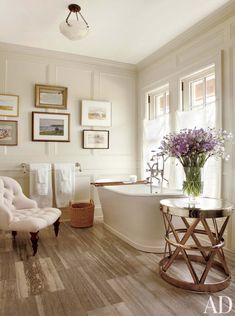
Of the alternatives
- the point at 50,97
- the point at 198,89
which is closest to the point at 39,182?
the point at 50,97

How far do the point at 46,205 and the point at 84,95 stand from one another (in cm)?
194

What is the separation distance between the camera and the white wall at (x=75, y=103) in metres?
3.84

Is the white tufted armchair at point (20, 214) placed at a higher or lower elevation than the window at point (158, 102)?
lower

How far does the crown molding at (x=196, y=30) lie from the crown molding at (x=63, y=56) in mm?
459

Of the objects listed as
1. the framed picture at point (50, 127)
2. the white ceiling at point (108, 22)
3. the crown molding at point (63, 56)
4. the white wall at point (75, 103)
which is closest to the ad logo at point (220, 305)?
the white wall at point (75, 103)

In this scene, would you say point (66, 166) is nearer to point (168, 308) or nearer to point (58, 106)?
point (58, 106)

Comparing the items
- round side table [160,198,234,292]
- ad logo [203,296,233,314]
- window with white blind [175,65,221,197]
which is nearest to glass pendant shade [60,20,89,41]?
window with white blind [175,65,221,197]

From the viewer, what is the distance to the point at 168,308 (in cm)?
174

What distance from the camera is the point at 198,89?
3.40m

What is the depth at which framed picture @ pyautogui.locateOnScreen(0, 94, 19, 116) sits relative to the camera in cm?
375

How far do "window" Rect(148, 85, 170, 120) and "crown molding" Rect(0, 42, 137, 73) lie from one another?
0.69 metres

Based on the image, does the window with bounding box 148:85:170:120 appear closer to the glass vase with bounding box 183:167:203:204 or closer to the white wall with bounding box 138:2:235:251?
the white wall with bounding box 138:2:235:251

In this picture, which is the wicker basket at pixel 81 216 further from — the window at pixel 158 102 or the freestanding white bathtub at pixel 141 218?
the window at pixel 158 102

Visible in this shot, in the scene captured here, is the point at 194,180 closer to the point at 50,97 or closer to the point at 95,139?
the point at 95,139
